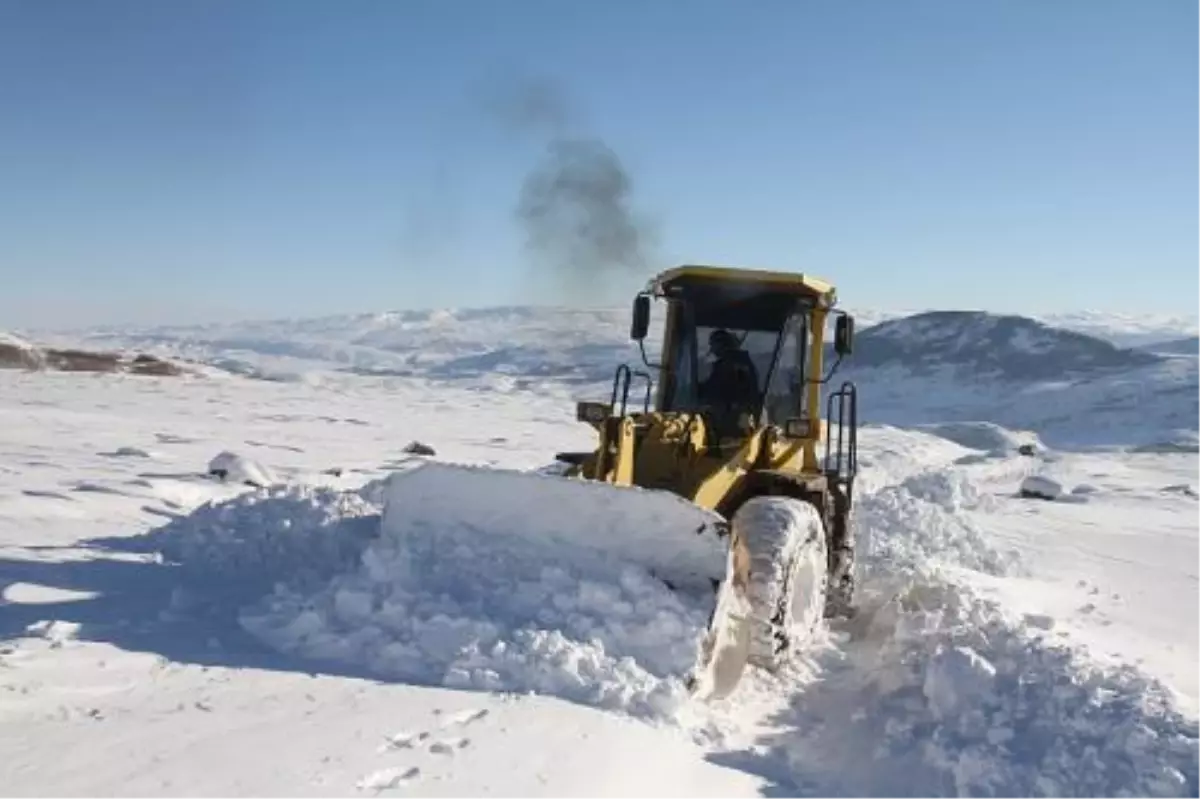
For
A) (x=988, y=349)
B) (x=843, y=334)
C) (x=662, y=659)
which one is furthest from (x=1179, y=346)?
(x=662, y=659)

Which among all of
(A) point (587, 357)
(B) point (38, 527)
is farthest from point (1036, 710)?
(A) point (587, 357)

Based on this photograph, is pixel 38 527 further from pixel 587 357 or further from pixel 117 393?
pixel 587 357

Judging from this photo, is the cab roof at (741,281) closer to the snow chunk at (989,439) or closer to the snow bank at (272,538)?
the snow bank at (272,538)

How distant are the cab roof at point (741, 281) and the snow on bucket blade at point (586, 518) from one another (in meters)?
2.88

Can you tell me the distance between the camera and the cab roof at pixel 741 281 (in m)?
8.15

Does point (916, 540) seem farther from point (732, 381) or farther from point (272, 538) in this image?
point (272, 538)

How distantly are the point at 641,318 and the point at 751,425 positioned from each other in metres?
1.12

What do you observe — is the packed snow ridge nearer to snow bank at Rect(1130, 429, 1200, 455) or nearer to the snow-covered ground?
the snow-covered ground

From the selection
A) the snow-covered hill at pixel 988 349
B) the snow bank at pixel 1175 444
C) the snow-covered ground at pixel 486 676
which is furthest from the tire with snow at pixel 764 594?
the snow-covered hill at pixel 988 349

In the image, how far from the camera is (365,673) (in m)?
4.98

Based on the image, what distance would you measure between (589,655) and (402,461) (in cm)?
1385

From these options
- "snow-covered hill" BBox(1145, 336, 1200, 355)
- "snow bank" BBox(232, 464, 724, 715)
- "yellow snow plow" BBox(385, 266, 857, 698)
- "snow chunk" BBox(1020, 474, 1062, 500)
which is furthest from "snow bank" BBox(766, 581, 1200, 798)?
"snow-covered hill" BBox(1145, 336, 1200, 355)

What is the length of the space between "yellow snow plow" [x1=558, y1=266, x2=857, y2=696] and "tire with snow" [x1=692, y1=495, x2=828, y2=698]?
0.02m

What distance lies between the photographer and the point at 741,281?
8.32 meters
